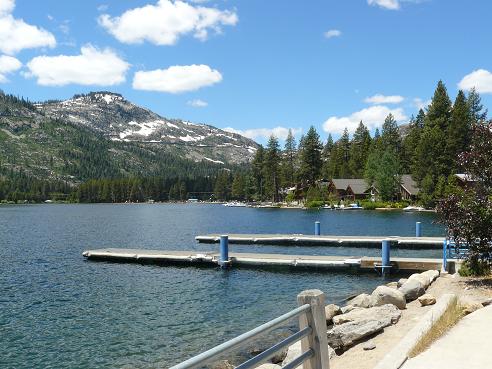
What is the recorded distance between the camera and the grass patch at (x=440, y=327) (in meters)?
8.75

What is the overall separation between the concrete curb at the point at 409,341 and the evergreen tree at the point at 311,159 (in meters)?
119

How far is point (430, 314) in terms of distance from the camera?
35.1 ft

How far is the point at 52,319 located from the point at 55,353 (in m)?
4.38

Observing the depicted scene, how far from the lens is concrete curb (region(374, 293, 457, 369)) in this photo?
25.9ft

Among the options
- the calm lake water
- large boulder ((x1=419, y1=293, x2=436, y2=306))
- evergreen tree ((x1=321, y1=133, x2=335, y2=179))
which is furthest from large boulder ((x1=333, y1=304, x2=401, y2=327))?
evergreen tree ((x1=321, y1=133, x2=335, y2=179))

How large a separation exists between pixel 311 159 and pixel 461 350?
123433 mm

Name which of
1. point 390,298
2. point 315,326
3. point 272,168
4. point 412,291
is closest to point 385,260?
point 412,291

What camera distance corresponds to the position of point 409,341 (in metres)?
8.90

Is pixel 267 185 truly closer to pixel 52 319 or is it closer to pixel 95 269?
pixel 95 269

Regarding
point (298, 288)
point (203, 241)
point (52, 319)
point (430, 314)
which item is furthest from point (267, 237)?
Result: point (430, 314)

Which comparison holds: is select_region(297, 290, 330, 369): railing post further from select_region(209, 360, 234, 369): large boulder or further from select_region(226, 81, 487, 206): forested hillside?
select_region(226, 81, 487, 206): forested hillside

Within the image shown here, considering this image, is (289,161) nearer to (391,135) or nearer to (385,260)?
(391,135)

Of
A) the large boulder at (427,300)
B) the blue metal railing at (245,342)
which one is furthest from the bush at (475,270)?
the blue metal railing at (245,342)

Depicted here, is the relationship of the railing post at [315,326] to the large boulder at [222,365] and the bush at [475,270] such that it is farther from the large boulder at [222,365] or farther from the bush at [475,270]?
the bush at [475,270]
